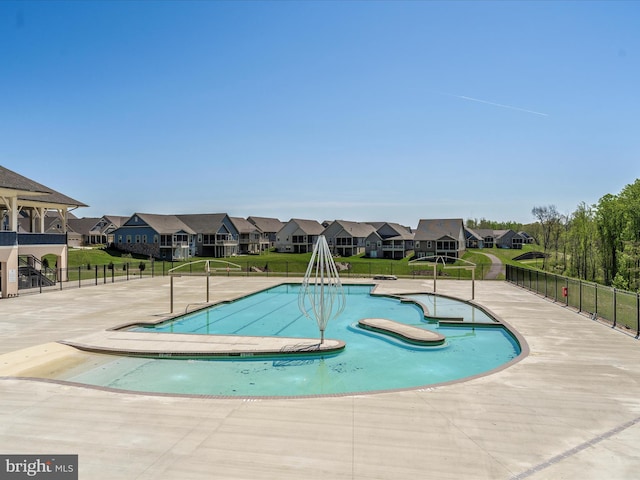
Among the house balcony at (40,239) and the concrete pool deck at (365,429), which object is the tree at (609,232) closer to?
the concrete pool deck at (365,429)

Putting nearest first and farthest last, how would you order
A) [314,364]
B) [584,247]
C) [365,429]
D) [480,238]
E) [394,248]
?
[365,429] < [314,364] < [584,247] < [394,248] < [480,238]

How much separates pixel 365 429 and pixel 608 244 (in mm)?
54021

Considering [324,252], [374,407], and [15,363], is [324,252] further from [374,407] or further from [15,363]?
[15,363]

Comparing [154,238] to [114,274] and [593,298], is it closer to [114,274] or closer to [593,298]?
[114,274]

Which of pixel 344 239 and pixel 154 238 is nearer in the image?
pixel 154 238

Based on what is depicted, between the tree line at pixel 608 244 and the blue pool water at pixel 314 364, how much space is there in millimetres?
32136

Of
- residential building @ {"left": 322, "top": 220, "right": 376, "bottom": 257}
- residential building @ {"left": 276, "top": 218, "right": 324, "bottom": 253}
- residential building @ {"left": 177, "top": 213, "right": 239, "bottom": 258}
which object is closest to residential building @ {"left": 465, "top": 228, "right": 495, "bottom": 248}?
residential building @ {"left": 322, "top": 220, "right": 376, "bottom": 257}

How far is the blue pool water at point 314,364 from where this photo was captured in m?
10.9

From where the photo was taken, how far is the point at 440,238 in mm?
61906

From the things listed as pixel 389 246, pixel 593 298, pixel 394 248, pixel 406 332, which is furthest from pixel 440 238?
pixel 406 332

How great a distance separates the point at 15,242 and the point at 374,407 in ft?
77.7

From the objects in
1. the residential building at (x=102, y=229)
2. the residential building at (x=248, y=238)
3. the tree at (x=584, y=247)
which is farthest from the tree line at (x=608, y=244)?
the residential building at (x=102, y=229)

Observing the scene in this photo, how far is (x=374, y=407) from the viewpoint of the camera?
8.38m

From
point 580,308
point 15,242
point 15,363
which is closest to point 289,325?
point 15,363
